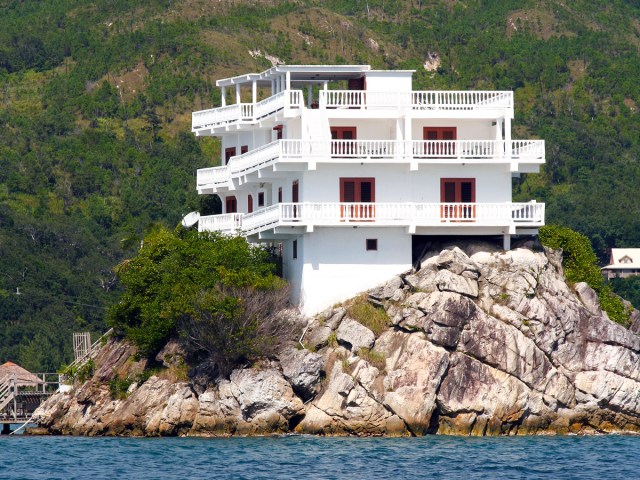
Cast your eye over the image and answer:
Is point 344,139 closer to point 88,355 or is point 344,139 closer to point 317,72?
point 317,72

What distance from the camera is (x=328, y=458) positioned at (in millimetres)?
52125

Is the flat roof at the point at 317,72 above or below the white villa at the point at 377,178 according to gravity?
above

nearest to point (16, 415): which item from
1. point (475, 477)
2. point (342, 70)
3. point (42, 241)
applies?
point (342, 70)

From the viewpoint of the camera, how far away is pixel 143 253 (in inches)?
2598

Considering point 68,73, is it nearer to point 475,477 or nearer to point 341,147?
point 341,147

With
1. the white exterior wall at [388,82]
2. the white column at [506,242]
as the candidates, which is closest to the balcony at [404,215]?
the white column at [506,242]

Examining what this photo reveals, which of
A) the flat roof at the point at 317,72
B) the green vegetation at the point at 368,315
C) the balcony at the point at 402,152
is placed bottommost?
the green vegetation at the point at 368,315

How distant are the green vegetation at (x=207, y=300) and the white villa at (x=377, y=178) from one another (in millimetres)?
1809

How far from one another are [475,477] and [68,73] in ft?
318

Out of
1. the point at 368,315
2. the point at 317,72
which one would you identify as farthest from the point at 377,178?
the point at 368,315

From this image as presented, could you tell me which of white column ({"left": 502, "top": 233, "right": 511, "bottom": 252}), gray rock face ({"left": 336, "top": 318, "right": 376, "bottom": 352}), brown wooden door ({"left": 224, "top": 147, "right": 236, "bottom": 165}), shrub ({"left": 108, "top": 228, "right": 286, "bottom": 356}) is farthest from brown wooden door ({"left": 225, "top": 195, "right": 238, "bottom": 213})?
white column ({"left": 502, "top": 233, "right": 511, "bottom": 252})

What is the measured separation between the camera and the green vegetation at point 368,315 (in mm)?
60031

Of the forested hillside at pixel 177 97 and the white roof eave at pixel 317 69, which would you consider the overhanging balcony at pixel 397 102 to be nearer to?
the white roof eave at pixel 317 69

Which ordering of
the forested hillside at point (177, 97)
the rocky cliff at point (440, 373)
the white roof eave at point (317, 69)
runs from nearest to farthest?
the rocky cliff at point (440, 373) < the white roof eave at point (317, 69) < the forested hillside at point (177, 97)
